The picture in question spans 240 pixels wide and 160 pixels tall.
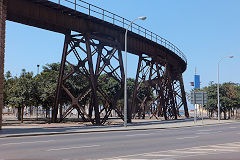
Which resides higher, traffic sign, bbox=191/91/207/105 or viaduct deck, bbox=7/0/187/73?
viaduct deck, bbox=7/0/187/73

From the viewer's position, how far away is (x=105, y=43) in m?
33.2

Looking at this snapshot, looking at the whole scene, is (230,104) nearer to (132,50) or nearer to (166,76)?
(166,76)

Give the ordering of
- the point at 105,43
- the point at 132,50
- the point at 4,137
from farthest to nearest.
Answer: the point at 132,50, the point at 105,43, the point at 4,137

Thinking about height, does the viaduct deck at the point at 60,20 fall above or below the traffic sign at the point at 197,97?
above

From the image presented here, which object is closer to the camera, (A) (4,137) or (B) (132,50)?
(A) (4,137)

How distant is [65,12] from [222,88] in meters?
38.9

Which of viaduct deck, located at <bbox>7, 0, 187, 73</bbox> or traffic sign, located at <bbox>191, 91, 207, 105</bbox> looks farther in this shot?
traffic sign, located at <bbox>191, 91, 207, 105</bbox>

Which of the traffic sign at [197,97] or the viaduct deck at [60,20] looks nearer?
the viaduct deck at [60,20]

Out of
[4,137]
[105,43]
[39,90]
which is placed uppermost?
[105,43]

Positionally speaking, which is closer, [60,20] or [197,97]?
[60,20]

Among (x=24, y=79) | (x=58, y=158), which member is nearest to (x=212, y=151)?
(x=58, y=158)

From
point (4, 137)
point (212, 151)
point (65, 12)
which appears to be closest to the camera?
point (212, 151)

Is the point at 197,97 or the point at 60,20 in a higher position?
the point at 60,20

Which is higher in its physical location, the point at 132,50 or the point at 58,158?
the point at 132,50
